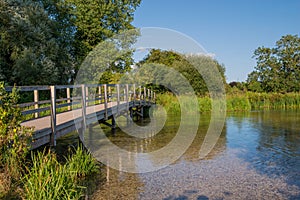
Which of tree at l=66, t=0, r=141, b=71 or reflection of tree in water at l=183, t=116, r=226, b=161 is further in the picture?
tree at l=66, t=0, r=141, b=71

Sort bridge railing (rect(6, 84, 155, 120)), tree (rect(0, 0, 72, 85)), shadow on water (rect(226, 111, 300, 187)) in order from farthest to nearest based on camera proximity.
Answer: tree (rect(0, 0, 72, 85))
shadow on water (rect(226, 111, 300, 187))
bridge railing (rect(6, 84, 155, 120))

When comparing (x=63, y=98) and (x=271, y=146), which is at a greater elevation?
(x=63, y=98)

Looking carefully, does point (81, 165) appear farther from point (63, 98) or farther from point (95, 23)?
point (95, 23)

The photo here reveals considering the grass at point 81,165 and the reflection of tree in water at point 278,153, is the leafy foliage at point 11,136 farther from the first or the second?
the reflection of tree in water at point 278,153

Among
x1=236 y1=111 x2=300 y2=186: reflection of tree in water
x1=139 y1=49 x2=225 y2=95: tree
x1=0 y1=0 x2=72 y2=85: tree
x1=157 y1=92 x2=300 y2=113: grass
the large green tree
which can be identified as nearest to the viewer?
x1=236 y1=111 x2=300 y2=186: reflection of tree in water

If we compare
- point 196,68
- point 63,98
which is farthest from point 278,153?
point 196,68

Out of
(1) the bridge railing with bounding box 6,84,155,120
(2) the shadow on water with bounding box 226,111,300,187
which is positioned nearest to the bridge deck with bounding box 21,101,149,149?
(1) the bridge railing with bounding box 6,84,155,120

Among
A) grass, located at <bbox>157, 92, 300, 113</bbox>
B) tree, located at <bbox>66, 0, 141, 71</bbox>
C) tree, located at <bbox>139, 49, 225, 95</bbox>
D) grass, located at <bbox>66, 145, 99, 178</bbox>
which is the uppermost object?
tree, located at <bbox>66, 0, 141, 71</bbox>

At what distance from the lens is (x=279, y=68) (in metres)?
42.5

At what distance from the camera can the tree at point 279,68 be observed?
1591 inches

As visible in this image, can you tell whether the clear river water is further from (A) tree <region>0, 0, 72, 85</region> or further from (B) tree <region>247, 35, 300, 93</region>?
(B) tree <region>247, 35, 300, 93</region>

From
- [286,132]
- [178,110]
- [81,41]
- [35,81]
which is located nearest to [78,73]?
[81,41]

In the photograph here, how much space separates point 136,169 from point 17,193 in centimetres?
318

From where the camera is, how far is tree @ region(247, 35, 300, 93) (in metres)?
40.4
